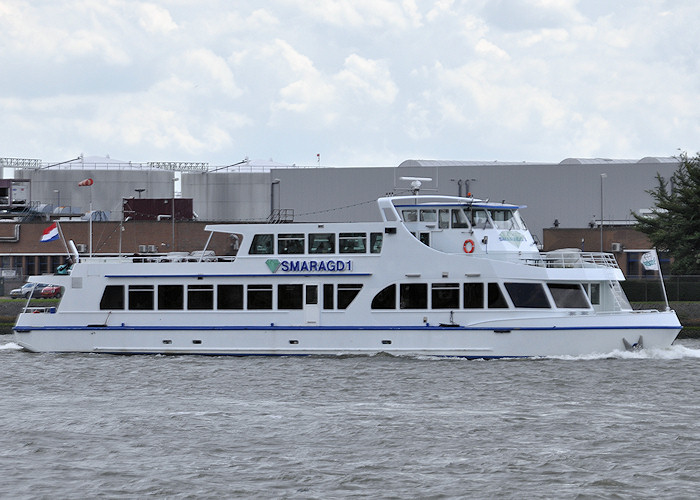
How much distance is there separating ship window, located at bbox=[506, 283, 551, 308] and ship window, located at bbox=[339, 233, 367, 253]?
4627mm

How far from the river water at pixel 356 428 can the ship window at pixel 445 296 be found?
1.79m

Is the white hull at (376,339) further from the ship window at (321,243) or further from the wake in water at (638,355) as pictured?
the ship window at (321,243)

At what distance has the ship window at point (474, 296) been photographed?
1319 inches

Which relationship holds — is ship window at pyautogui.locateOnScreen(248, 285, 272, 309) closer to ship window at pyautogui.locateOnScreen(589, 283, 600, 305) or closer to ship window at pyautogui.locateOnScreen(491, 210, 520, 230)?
ship window at pyautogui.locateOnScreen(491, 210, 520, 230)

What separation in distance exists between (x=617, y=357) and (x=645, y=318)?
1449 mm

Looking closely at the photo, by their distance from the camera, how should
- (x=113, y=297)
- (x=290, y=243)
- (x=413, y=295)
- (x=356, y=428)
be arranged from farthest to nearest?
(x=113, y=297)
(x=290, y=243)
(x=413, y=295)
(x=356, y=428)

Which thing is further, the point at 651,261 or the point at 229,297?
the point at 651,261

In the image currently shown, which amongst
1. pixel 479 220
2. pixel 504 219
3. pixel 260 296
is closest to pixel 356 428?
pixel 260 296

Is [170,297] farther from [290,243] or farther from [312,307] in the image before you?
[312,307]

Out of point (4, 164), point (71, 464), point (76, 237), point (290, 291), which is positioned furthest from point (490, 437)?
point (4, 164)

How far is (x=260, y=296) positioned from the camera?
114 feet

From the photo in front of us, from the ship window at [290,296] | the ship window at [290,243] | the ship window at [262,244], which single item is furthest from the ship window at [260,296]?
the ship window at [290,243]

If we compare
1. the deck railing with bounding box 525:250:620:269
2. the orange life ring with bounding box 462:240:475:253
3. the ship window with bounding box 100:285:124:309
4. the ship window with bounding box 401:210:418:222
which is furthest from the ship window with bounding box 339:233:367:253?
the ship window with bounding box 100:285:124:309

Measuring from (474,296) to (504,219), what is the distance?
3336 millimetres
